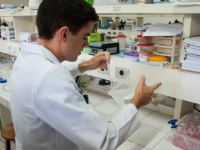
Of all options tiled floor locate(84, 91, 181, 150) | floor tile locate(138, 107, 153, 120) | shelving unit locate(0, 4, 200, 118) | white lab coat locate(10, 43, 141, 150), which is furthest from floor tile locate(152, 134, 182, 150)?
white lab coat locate(10, 43, 141, 150)

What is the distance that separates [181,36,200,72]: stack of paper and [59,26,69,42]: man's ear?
666 millimetres

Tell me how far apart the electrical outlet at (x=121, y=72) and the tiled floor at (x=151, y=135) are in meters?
0.39

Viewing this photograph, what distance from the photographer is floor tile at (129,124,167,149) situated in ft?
3.78

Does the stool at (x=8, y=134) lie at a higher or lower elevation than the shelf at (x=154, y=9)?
lower

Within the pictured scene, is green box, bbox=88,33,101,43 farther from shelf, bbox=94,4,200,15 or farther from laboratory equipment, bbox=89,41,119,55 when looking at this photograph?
shelf, bbox=94,4,200,15

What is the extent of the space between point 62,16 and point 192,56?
73 centimetres

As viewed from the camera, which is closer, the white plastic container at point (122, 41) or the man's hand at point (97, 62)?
the man's hand at point (97, 62)

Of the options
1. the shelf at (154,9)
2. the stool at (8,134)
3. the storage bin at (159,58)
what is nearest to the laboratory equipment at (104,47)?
the shelf at (154,9)

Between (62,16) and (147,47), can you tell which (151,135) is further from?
(62,16)

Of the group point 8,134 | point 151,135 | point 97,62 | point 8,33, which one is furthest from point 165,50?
point 8,33

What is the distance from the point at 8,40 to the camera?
237cm

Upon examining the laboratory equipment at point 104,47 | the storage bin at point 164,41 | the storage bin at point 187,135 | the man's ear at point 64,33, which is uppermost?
the man's ear at point 64,33

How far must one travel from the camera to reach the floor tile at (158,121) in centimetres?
131

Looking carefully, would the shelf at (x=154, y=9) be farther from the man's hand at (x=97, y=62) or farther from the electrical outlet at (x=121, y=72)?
the electrical outlet at (x=121, y=72)
